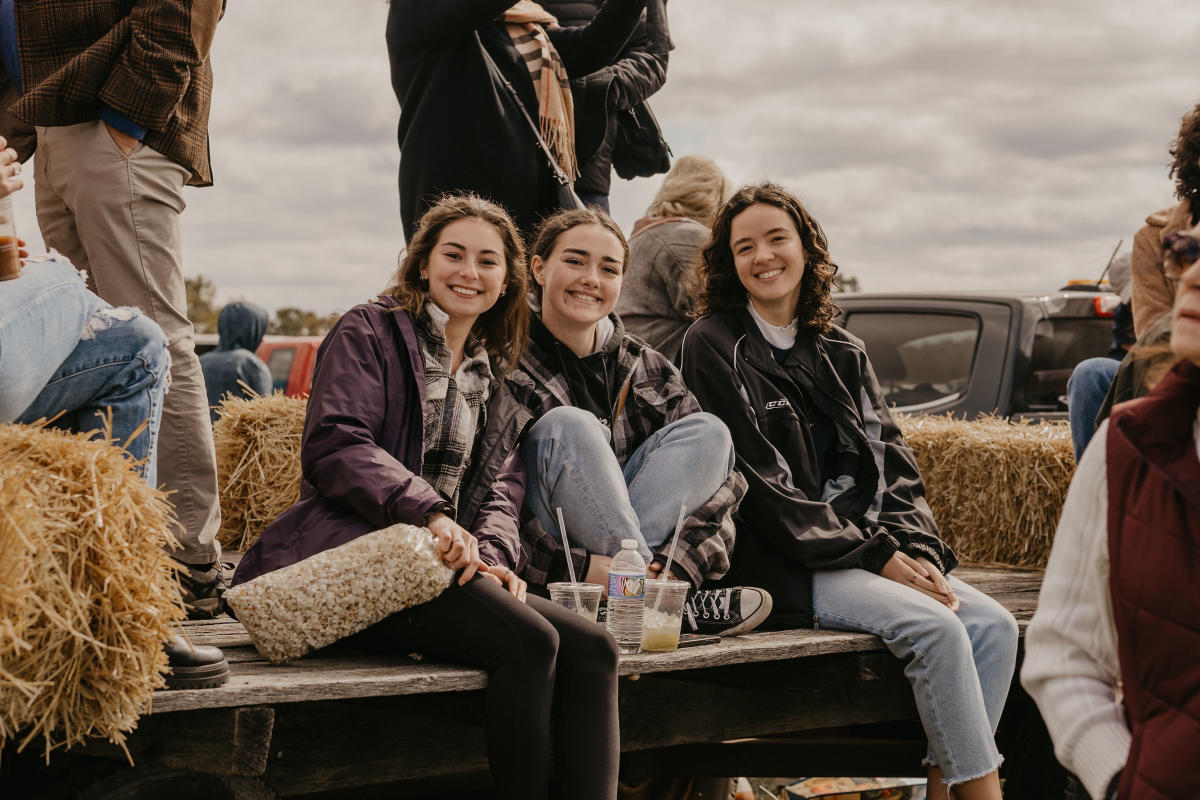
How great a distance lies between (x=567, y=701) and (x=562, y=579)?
677 mm

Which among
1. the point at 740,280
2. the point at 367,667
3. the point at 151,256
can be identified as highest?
the point at 151,256

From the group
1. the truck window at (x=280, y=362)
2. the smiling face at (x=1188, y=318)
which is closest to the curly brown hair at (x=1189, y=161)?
the smiling face at (x=1188, y=318)

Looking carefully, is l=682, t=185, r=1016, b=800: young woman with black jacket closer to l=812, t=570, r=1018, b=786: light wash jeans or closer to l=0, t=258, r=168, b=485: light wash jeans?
l=812, t=570, r=1018, b=786: light wash jeans

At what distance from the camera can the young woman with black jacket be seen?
3.05 meters

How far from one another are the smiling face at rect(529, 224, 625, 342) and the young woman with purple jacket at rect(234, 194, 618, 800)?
19 cm

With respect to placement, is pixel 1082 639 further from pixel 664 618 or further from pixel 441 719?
pixel 441 719

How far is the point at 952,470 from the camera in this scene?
193 inches

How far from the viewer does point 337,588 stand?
2.42 meters

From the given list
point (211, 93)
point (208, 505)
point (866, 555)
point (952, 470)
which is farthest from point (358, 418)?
point (952, 470)

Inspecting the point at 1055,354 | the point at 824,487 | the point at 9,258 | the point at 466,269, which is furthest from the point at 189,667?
the point at 1055,354

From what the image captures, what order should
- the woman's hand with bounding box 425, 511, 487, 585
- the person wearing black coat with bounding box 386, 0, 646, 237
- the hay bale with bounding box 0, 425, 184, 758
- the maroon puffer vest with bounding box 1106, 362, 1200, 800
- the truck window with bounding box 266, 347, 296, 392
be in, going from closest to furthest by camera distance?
the maroon puffer vest with bounding box 1106, 362, 1200, 800 → the hay bale with bounding box 0, 425, 184, 758 → the woman's hand with bounding box 425, 511, 487, 585 → the person wearing black coat with bounding box 386, 0, 646, 237 → the truck window with bounding box 266, 347, 296, 392

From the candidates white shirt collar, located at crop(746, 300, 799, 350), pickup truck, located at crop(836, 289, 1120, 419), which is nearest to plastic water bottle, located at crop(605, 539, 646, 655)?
white shirt collar, located at crop(746, 300, 799, 350)

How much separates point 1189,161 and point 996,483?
5.99 ft

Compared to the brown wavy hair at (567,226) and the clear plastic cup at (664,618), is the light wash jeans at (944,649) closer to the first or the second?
the clear plastic cup at (664,618)
